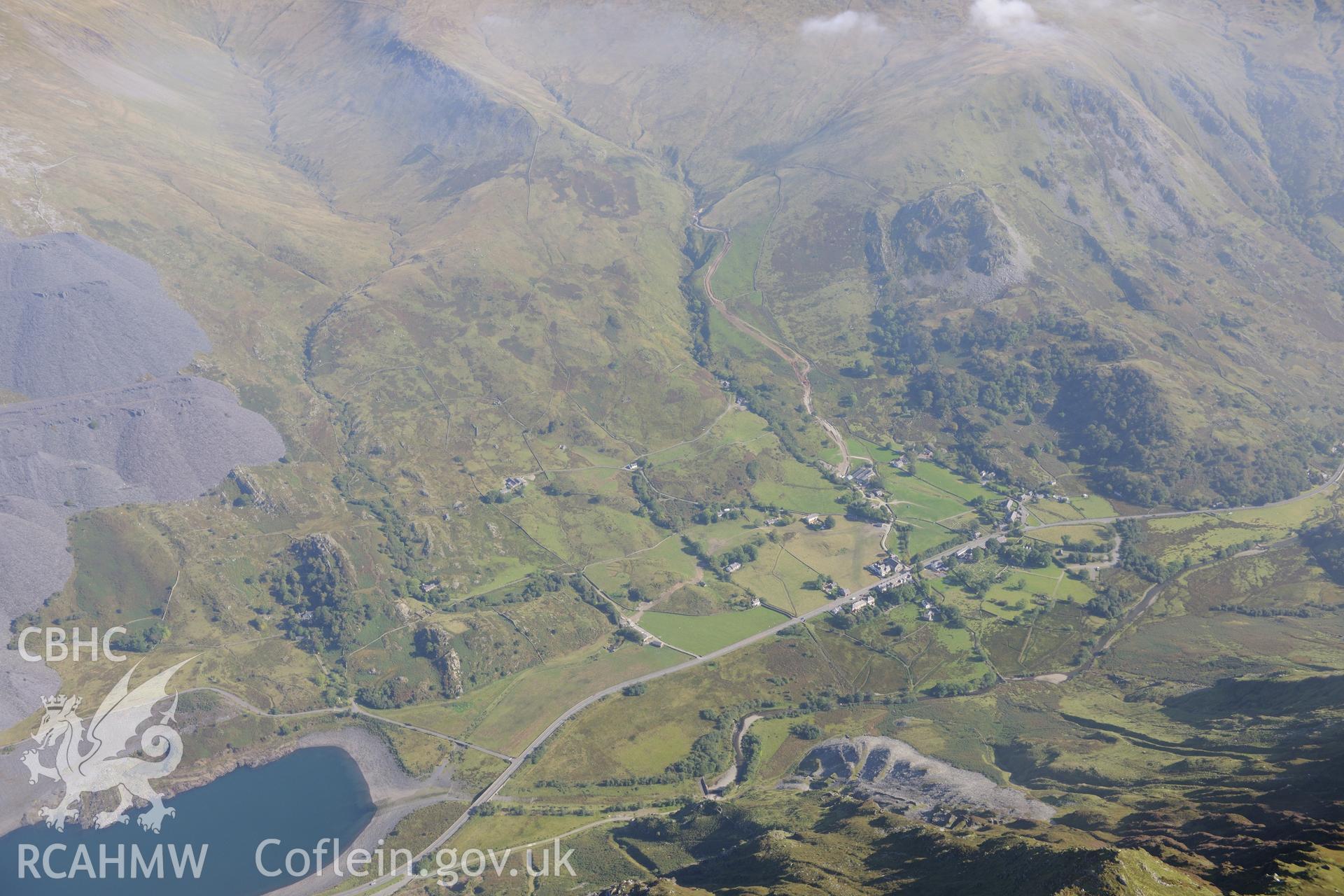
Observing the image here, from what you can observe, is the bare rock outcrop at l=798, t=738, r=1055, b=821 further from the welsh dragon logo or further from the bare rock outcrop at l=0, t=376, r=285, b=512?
the bare rock outcrop at l=0, t=376, r=285, b=512

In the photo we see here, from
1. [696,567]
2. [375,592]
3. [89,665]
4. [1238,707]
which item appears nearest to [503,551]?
[375,592]

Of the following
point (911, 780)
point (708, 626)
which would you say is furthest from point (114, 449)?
point (911, 780)

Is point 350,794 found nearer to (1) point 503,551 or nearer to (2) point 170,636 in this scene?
(2) point 170,636

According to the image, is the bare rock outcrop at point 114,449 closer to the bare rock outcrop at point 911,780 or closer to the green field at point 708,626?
the green field at point 708,626

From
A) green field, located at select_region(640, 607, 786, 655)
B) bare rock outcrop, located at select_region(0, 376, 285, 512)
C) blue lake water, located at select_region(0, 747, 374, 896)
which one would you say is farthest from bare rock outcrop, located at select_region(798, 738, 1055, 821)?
bare rock outcrop, located at select_region(0, 376, 285, 512)

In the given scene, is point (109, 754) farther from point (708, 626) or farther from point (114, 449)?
point (708, 626)
